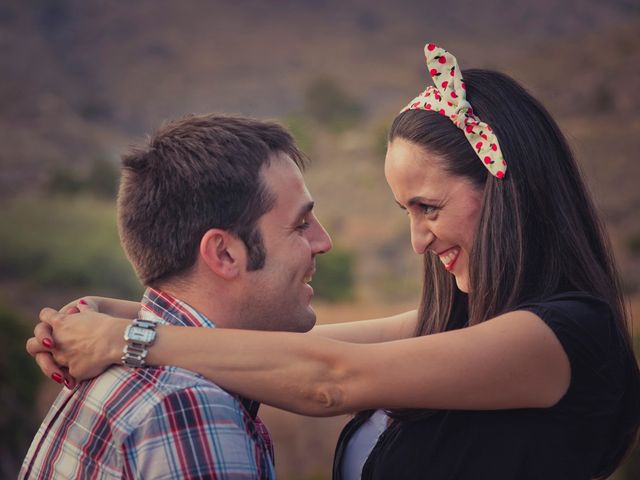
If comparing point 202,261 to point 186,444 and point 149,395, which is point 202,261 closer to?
point 149,395

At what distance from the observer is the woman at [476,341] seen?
8.02 feet

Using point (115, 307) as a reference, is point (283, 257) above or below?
above

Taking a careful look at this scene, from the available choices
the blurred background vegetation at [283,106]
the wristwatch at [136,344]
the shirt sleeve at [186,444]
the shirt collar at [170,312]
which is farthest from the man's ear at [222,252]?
the blurred background vegetation at [283,106]

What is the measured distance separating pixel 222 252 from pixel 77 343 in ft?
1.58

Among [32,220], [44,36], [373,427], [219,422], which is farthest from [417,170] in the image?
[44,36]

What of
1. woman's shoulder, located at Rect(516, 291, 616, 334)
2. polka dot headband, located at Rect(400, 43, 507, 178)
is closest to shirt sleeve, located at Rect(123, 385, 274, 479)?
woman's shoulder, located at Rect(516, 291, 616, 334)

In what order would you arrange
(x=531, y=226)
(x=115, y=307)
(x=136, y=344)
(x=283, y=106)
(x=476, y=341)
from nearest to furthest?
1. (x=136, y=344)
2. (x=476, y=341)
3. (x=531, y=226)
4. (x=115, y=307)
5. (x=283, y=106)

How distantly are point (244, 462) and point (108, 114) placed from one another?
34.7m

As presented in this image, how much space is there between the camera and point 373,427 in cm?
304

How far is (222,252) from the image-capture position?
8.45 ft

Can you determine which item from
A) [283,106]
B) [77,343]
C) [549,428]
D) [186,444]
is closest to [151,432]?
[186,444]

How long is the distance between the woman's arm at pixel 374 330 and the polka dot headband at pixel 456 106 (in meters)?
0.86

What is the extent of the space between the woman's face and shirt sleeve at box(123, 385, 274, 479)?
3.57 feet

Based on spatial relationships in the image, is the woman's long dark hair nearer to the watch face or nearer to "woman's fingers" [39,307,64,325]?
the watch face
